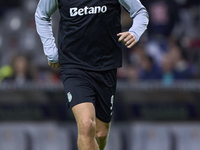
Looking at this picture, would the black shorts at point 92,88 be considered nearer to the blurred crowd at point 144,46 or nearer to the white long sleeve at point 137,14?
the white long sleeve at point 137,14

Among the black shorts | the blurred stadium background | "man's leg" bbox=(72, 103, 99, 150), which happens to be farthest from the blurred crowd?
"man's leg" bbox=(72, 103, 99, 150)

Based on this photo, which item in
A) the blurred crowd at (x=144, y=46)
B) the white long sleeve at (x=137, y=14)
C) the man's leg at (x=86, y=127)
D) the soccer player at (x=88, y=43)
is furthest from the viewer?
the blurred crowd at (x=144, y=46)

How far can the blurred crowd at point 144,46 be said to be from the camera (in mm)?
8367

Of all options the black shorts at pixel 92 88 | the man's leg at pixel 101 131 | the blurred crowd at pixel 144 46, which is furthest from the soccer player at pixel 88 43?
the blurred crowd at pixel 144 46

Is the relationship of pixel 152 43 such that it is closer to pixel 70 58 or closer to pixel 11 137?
pixel 11 137

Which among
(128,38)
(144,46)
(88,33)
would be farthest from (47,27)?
(144,46)

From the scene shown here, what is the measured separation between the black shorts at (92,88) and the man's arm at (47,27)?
21cm

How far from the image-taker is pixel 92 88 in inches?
190

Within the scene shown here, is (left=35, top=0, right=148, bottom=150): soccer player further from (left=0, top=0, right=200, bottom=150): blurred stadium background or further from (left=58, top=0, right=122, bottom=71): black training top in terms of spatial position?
(left=0, top=0, right=200, bottom=150): blurred stadium background

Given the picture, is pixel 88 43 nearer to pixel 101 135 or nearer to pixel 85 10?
pixel 85 10

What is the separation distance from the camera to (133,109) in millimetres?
7238

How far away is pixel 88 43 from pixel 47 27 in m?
0.48

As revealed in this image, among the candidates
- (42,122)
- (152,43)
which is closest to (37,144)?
(42,122)

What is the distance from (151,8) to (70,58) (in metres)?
6.06
